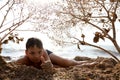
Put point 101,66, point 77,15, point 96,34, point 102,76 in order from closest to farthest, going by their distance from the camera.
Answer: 1. point 102,76
2. point 96,34
3. point 101,66
4. point 77,15

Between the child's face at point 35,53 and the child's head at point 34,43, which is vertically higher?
the child's head at point 34,43

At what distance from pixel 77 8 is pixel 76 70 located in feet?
2.63

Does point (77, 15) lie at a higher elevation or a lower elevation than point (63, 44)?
higher

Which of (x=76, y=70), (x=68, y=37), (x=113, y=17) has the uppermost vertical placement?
(x=113, y=17)

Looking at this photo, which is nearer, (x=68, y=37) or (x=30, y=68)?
(x=30, y=68)

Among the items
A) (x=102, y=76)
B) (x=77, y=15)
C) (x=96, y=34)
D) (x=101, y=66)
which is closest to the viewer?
(x=102, y=76)

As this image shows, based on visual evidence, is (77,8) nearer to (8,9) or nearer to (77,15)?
(77,15)

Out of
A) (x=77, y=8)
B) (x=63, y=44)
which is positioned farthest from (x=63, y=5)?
(x=63, y=44)

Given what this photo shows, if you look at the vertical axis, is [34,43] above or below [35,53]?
above

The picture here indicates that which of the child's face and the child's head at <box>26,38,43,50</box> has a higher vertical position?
the child's head at <box>26,38,43,50</box>

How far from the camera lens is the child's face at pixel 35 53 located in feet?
11.8

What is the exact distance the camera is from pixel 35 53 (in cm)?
364

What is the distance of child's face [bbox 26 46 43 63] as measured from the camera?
11.8 ft

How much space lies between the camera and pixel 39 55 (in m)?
3.64
